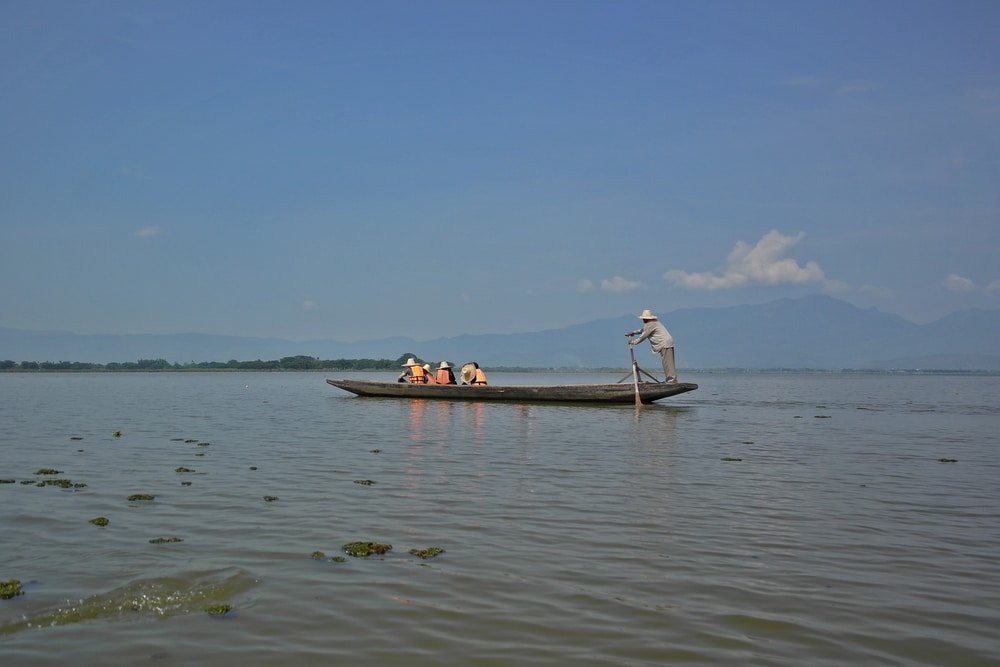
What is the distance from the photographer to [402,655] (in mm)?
5195

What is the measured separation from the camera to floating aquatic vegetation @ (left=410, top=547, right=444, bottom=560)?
761 centimetres

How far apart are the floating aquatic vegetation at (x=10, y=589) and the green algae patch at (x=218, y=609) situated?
1624 millimetres

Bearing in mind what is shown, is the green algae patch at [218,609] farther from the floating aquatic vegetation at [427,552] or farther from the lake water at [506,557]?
the floating aquatic vegetation at [427,552]

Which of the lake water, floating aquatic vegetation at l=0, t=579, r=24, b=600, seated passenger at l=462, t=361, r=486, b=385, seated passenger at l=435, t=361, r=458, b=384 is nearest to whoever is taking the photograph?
the lake water

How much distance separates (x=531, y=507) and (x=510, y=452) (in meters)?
5.92

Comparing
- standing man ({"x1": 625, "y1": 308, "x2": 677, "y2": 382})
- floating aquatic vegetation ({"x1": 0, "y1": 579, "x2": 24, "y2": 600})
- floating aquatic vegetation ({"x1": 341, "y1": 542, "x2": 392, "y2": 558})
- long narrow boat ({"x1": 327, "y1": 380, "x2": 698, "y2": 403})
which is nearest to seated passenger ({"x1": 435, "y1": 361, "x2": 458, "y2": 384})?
long narrow boat ({"x1": 327, "y1": 380, "x2": 698, "y2": 403})

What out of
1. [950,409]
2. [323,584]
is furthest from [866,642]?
[950,409]

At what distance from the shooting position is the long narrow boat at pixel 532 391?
29.5 m

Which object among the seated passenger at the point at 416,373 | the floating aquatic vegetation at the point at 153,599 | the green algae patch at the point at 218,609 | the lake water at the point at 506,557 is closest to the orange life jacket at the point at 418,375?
the seated passenger at the point at 416,373

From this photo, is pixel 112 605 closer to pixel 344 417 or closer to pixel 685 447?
pixel 685 447

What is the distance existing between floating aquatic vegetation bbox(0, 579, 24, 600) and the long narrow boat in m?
23.6

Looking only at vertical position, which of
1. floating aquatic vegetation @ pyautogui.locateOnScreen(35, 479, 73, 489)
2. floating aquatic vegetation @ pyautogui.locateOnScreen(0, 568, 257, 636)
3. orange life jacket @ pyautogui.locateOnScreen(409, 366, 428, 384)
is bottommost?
floating aquatic vegetation @ pyautogui.locateOnScreen(0, 568, 257, 636)

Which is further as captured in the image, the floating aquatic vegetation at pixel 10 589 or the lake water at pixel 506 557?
the floating aquatic vegetation at pixel 10 589

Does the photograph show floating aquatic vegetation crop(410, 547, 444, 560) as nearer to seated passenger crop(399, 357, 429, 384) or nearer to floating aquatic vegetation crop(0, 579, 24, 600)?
floating aquatic vegetation crop(0, 579, 24, 600)
